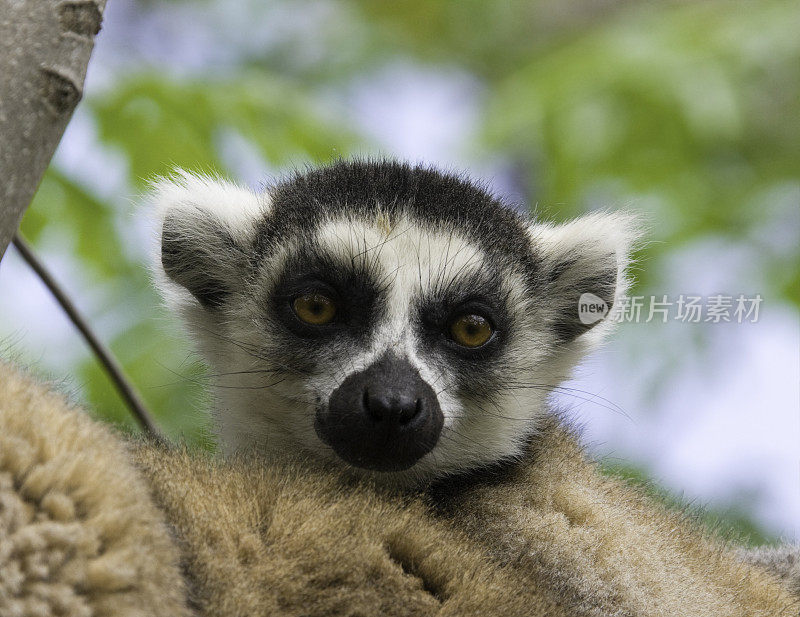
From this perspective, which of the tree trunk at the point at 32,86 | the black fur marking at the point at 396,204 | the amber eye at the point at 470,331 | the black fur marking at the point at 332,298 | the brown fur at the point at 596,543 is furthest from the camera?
the black fur marking at the point at 396,204

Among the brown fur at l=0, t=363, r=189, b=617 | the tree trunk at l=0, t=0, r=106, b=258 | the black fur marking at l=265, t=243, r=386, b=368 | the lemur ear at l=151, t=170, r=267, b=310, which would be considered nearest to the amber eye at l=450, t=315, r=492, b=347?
the black fur marking at l=265, t=243, r=386, b=368

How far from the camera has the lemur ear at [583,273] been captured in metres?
4.81

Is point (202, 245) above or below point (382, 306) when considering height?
below

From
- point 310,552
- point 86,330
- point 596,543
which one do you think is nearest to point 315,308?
point 86,330

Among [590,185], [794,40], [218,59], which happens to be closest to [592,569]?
[590,185]

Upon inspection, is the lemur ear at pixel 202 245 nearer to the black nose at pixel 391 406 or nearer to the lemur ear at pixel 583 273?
the black nose at pixel 391 406

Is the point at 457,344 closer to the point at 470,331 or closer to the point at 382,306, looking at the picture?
the point at 470,331

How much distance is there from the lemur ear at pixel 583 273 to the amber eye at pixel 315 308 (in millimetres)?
1147

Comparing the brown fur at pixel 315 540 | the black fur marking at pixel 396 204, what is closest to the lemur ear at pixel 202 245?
the black fur marking at pixel 396 204

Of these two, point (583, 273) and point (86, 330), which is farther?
point (583, 273)

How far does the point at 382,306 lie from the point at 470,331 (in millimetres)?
440

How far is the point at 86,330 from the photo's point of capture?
12.6 feet

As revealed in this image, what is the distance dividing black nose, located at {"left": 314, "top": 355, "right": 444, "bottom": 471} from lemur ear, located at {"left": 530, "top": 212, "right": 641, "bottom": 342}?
1.15 m

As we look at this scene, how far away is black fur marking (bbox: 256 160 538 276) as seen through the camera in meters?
4.57
